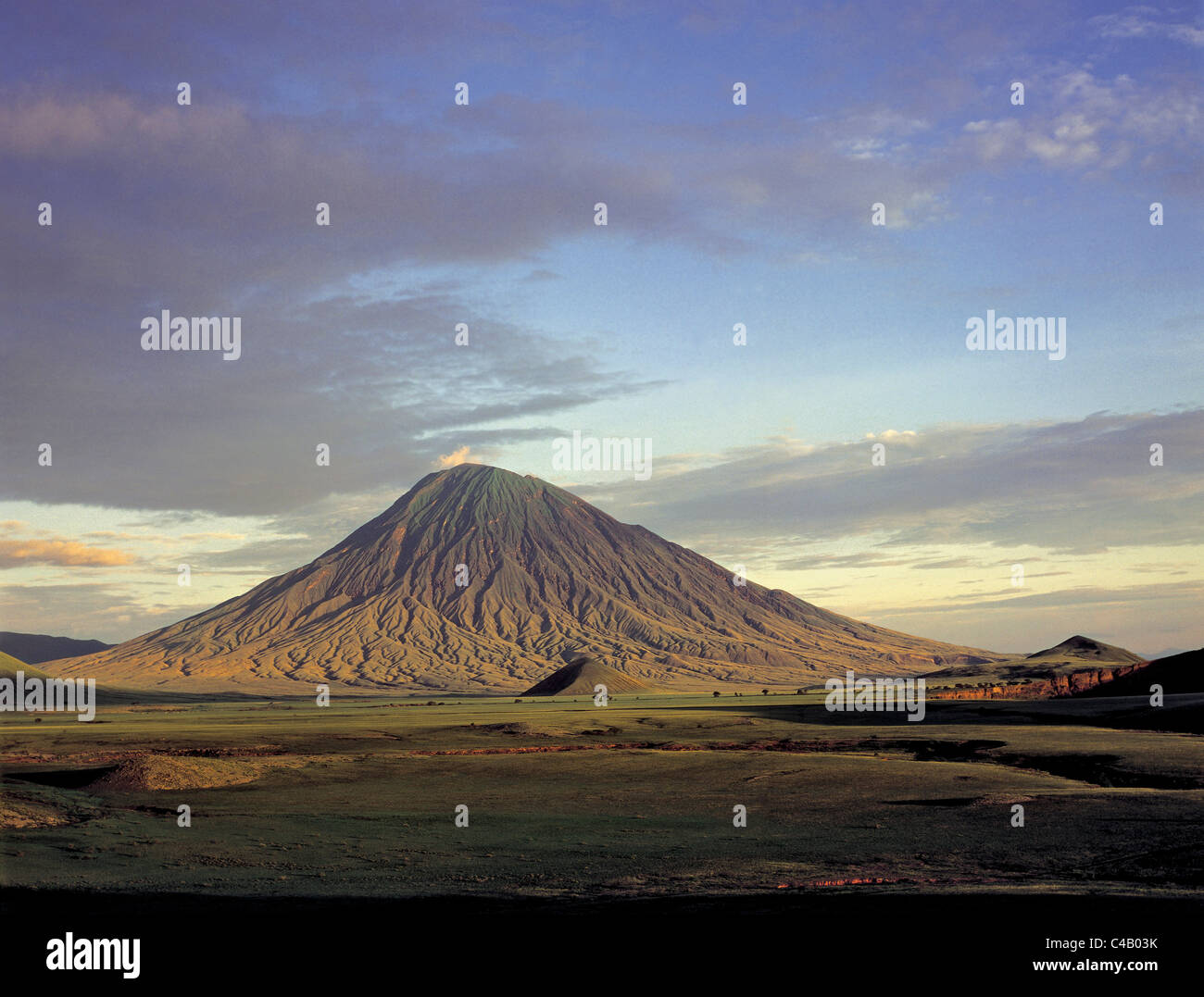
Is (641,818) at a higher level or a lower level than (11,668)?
higher

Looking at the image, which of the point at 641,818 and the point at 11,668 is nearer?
the point at 641,818

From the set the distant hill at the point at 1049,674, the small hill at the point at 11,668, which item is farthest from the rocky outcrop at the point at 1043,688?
the small hill at the point at 11,668

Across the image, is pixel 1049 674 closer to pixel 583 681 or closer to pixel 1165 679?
pixel 1165 679

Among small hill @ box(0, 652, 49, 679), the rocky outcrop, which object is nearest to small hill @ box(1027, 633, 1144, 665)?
the rocky outcrop

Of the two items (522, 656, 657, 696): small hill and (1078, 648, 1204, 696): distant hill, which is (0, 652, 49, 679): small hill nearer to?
(522, 656, 657, 696): small hill

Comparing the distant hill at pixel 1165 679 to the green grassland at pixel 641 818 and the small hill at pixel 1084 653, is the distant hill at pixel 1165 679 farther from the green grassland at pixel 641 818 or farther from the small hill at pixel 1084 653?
the small hill at pixel 1084 653

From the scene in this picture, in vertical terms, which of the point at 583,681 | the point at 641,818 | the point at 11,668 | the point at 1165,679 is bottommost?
the point at 583,681

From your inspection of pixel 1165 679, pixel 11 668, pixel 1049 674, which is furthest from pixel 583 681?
pixel 1165 679

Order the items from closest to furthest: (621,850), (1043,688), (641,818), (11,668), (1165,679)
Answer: (621,850) < (641,818) < (1165,679) < (1043,688) < (11,668)
